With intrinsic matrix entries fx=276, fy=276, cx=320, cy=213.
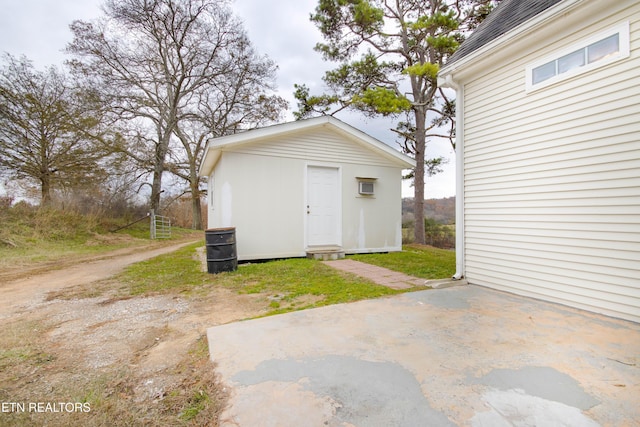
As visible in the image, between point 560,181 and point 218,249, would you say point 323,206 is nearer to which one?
point 218,249

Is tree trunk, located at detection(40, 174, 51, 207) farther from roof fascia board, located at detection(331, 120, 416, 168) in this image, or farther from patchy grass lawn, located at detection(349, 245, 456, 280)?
patchy grass lawn, located at detection(349, 245, 456, 280)

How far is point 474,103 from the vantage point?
4.16 m

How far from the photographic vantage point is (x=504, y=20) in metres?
3.89

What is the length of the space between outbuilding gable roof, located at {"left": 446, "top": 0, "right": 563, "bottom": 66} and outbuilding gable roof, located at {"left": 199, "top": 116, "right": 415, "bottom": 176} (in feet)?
10.1

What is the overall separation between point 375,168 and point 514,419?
261 inches

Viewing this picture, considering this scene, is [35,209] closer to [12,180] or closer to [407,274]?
[12,180]

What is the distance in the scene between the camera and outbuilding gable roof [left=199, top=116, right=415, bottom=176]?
230 inches

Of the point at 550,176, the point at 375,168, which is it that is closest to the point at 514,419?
the point at 550,176

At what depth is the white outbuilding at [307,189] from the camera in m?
6.11

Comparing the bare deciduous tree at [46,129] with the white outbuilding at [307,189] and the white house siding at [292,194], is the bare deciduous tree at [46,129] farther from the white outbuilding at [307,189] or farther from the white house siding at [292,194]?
the white house siding at [292,194]

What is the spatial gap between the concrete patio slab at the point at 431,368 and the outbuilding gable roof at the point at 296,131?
4247 mm

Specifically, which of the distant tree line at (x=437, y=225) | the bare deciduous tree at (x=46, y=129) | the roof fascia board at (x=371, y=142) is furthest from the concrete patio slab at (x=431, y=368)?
the bare deciduous tree at (x=46, y=129)

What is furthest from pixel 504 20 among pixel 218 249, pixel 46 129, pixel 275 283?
pixel 46 129

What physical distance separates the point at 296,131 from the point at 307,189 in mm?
1395
